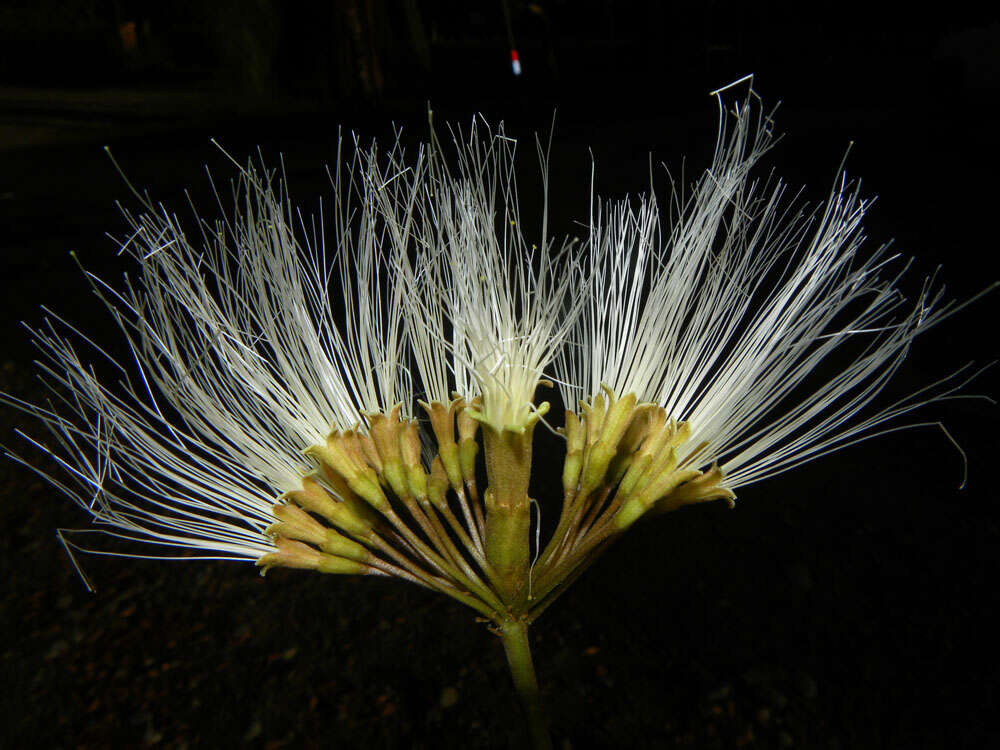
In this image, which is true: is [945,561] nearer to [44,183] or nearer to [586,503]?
[586,503]

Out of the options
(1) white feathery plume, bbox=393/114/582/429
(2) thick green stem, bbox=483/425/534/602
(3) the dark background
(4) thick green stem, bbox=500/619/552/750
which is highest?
(1) white feathery plume, bbox=393/114/582/429

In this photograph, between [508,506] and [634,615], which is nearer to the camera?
[508,506]

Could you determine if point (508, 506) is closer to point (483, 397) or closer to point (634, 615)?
point (483, 397)

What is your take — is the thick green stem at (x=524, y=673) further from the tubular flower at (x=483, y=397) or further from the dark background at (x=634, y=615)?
the dark background at (x=634, y=615)

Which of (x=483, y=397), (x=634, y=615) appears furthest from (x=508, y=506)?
(x=634, y=615)

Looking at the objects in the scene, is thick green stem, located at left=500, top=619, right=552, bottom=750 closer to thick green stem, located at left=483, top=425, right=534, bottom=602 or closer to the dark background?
thick green stem, located at left=483, top=425, right=534, bottom=602

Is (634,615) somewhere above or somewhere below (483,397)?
below

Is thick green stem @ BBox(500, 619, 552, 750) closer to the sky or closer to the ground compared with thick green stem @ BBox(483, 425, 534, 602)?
closer to the ground

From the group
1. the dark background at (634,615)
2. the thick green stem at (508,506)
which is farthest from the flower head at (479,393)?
the dark background at (634,615)

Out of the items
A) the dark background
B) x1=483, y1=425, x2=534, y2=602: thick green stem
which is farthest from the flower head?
the dark background
